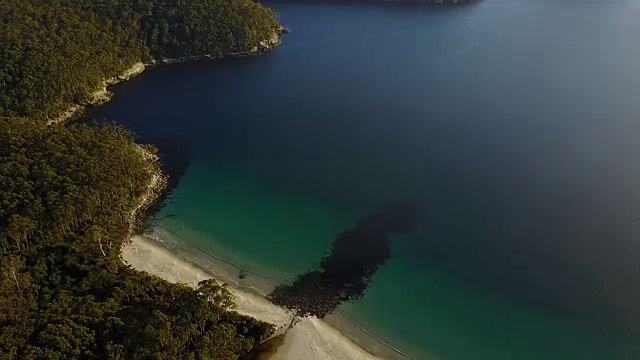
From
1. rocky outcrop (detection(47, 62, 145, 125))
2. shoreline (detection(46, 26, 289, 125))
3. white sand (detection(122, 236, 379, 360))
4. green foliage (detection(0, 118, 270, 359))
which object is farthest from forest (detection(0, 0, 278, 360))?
white sand (detection(122, 236, 379, 360))

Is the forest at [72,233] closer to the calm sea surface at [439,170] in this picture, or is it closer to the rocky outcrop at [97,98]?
the rocky outcrop at [97,98]

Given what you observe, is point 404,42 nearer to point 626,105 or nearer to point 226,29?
point 226,29

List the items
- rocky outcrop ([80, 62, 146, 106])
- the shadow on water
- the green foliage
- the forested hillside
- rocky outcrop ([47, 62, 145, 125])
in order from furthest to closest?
rocky outcrop ([80, 62, 146, 106]) < rocky outcrop ([47, 62, 145, 125]) < the forested hillside < the shadow on water < the green foliage

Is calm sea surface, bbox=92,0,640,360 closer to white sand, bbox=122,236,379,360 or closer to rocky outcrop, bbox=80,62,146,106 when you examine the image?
rocky outcrop, bbox=80,62,146,106

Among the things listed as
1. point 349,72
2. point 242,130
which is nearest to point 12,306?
point 242,130

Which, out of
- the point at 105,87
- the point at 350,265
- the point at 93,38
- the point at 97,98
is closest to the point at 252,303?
the point at 350,265

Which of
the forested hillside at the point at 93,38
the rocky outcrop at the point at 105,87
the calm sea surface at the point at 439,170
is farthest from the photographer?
the rocky outcrop at the point at 105,87

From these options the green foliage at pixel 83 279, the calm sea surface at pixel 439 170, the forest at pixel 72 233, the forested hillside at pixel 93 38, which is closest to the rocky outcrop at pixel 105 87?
the forested hillside at pixel 93 38
